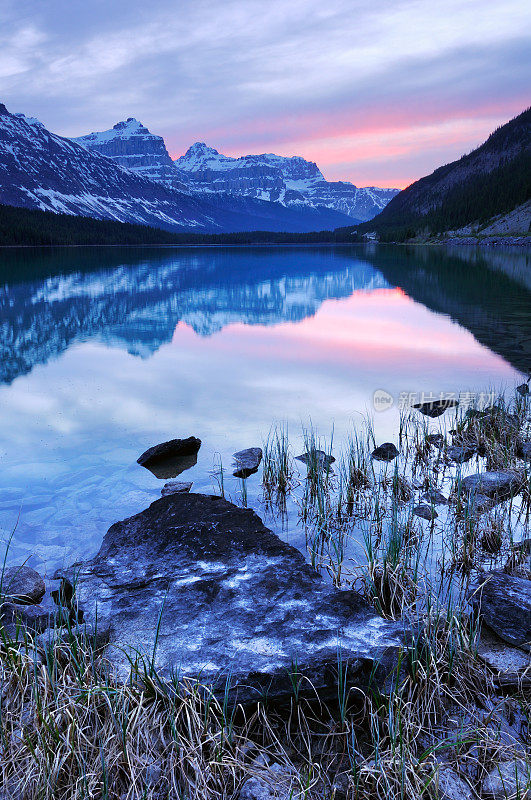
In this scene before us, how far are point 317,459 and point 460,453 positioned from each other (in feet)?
8.42

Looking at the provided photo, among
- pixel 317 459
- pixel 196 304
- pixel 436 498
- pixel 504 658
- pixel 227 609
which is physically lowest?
pixel 436 498

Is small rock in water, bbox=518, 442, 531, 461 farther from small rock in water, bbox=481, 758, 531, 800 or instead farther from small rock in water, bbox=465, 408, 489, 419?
small rock in water, bbox=481, 758, 531, 800

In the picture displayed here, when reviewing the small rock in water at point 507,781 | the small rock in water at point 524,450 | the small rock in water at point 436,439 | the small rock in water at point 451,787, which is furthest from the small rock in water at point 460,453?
the small rock in water at point 451,787

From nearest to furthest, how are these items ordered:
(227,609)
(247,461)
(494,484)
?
(227,609), (494,484), (247,461)

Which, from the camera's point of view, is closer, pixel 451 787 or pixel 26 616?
pixel 451 787

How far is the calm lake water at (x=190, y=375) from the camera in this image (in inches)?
316

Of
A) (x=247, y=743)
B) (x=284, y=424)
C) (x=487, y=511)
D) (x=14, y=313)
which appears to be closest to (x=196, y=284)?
(x=14, y=313)

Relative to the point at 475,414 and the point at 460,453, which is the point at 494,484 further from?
the point at 475,414

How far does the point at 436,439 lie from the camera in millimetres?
9734

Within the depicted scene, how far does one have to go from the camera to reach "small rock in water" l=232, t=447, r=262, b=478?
28.0ft

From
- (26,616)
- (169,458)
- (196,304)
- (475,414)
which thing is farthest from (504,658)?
(196,304)

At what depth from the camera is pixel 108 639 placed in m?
4.11

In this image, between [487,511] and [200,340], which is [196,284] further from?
[487,511]

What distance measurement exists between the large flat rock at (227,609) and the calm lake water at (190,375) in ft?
3.45
